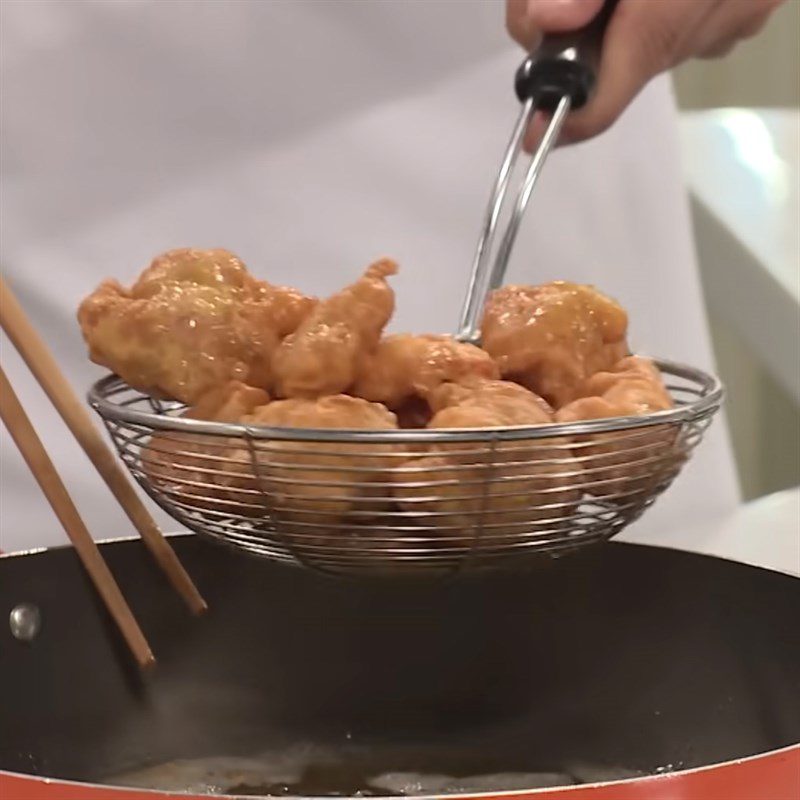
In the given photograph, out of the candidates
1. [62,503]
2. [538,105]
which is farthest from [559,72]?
[62,503]

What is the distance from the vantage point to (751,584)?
606mm

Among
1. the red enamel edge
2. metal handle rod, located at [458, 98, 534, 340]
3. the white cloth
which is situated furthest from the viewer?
the white cloth

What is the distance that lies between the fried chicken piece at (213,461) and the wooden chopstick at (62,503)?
0.22 feet

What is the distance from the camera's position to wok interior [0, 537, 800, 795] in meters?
0.62

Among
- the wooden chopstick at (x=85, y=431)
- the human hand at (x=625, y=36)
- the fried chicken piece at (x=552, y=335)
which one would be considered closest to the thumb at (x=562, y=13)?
the human hand at (x=625, y=36)

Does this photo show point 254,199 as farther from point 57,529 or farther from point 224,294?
point 224,294

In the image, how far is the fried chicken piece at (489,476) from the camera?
444 mm

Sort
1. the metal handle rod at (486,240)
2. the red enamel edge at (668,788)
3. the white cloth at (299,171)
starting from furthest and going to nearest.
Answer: the white cloth at (299,171)
the metal handle rod at (486,240)
the red enamel edge at (668,788)

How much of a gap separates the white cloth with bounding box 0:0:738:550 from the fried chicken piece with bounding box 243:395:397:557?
0.41 meters

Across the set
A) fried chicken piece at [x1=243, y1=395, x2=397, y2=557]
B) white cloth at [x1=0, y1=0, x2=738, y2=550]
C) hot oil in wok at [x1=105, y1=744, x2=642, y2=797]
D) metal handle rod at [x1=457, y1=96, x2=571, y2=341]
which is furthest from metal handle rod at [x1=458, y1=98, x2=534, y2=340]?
white cloth at [x1=0, y1=0, x2=738, y2=550]

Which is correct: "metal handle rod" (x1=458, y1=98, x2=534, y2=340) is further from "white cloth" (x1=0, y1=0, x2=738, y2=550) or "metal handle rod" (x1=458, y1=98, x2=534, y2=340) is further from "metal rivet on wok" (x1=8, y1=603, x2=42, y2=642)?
"white cloth" (x1=0, y1=0, x2=738, y2=550)

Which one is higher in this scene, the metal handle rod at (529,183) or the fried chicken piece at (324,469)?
the metal handle rod at (529,183)

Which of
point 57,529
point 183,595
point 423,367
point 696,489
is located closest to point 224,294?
Answer: point 423,367

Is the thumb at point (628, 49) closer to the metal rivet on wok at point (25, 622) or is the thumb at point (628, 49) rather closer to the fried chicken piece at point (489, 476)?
the fried chicken piece at point (489, 476)
